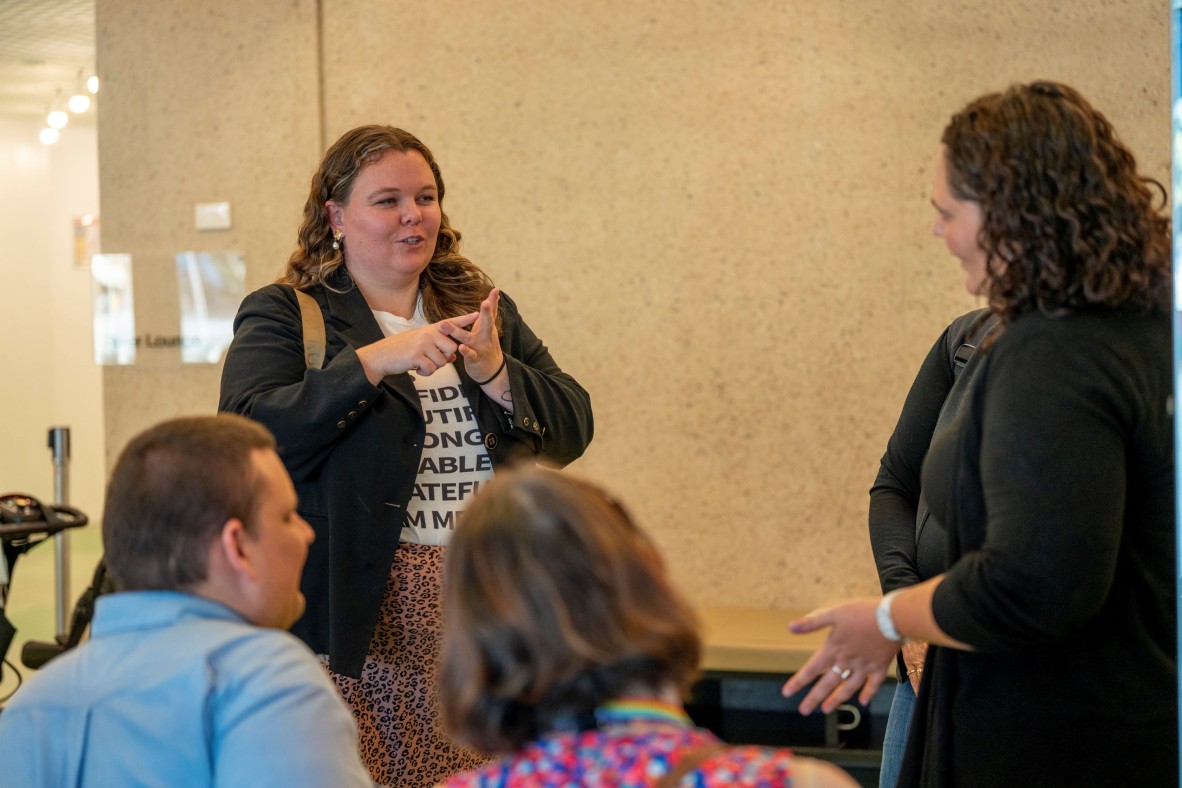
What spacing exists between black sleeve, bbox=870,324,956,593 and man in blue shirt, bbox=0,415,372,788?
1097 millimetres

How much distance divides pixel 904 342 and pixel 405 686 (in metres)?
2.62

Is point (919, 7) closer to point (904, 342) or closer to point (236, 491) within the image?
point (904, 342)

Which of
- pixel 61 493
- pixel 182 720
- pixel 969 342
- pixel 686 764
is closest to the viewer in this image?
pixel 686 764

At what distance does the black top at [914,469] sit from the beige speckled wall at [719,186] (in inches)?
87.8

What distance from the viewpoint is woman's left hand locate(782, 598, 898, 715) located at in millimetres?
1520

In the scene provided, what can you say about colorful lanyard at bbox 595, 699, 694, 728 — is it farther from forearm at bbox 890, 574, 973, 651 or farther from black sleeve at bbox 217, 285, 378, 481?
black sleeve at bbox 217, 285, 378, 481

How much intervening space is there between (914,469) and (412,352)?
37.0 inches

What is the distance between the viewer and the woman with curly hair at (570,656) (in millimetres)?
1081

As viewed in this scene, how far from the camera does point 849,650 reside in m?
1.53

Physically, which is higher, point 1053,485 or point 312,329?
point 312,329

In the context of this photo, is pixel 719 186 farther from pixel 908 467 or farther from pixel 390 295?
pixel 908 467

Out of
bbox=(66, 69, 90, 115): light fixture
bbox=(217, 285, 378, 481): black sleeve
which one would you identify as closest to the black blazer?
bbox=(217, 285, 378, 481): black sleeve

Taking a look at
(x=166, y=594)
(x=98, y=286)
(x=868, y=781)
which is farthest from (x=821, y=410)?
(x=166, y=594)

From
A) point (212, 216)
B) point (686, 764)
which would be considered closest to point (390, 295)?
point (686, 764)
